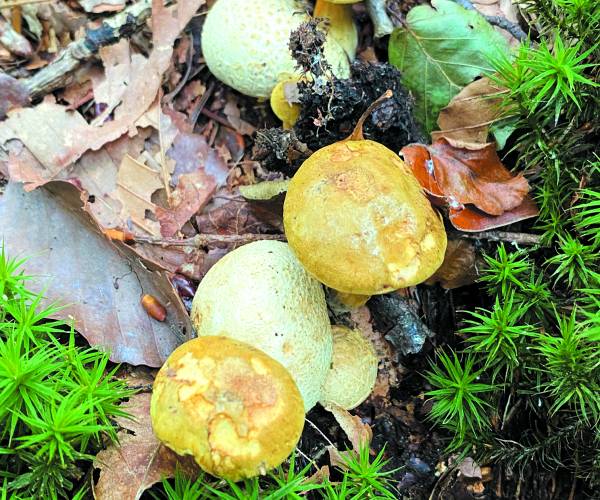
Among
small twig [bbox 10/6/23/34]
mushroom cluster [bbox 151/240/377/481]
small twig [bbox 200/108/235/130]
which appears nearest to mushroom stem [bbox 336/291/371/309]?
mushroom cluster [bbox 151/240/377/481]

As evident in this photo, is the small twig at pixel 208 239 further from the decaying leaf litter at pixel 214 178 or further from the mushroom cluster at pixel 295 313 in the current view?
the mushroom cluster at pixel 295 313

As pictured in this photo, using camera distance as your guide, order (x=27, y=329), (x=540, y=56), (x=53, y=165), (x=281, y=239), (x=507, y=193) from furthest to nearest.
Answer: (x=53, y=165) < (x=281, y=239) < (x=507, y=193) < (x=540, y=56) < (x=27, y=329)

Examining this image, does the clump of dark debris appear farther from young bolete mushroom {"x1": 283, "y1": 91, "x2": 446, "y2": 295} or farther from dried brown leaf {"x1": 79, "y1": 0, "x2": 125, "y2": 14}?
dried brown leaf {"x1": 79, "y1": 0, "x2": 125, "y2": 14}

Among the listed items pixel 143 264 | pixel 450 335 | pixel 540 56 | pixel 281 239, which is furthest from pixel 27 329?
pixel 540 56

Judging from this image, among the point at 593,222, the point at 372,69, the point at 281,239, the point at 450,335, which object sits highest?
the point at 372,69

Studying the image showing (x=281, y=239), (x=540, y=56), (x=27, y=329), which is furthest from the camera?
(x=281, y=239)

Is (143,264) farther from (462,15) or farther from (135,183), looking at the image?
(462,15)
